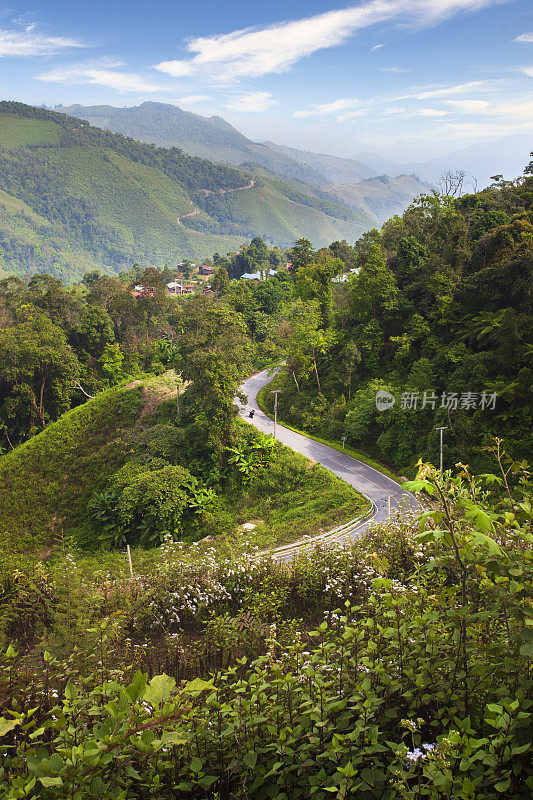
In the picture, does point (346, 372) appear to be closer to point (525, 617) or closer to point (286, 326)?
point (286, 326)

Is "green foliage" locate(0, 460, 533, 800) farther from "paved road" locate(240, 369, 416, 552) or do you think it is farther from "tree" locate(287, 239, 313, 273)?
"tree" locate(287, 239, 313, 273)

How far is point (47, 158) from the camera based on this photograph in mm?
178375

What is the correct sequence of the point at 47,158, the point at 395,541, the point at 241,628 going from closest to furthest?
the point at 241,628 < the point at 395,541 < the point at 47,158

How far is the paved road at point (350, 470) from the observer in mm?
17625

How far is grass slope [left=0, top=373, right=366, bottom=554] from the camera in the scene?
18266mm

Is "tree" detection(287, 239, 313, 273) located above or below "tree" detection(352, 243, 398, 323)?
above

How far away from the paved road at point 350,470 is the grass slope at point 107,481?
0.82 metres

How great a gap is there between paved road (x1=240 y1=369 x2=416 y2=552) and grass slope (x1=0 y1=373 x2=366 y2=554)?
0.82 meters

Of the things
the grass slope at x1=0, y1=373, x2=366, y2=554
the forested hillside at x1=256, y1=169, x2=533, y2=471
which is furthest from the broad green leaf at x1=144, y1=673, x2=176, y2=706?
the forested hillside at x1=256, y1=169, x2=533, y2=471

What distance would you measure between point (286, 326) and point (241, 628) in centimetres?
2643

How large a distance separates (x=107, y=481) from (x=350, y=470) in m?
11.7

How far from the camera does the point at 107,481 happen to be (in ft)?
75.8

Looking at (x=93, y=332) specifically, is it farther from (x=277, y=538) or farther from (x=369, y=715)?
(x=369, y=715)

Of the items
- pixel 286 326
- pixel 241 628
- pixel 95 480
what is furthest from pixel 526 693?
pixel 286 326
